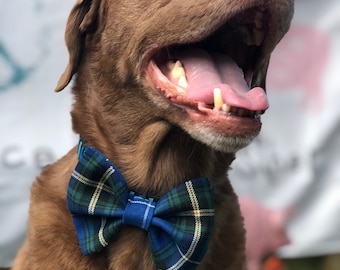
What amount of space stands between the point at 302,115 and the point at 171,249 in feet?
7.39

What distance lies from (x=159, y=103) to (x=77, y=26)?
0.53m

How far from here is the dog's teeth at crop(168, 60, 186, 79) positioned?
7.77 ft

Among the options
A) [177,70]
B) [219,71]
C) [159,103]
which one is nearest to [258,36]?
[219,71]

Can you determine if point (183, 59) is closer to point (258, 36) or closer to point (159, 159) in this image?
point (258, 36)

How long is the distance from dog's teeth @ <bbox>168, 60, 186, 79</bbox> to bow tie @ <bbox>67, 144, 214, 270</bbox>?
410 millimetres

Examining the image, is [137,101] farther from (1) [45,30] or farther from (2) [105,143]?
(1) [45,30]

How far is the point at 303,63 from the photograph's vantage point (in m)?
4.43

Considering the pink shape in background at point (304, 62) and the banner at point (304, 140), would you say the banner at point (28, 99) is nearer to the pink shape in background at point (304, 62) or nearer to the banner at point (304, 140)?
the banner at point (304, 140)

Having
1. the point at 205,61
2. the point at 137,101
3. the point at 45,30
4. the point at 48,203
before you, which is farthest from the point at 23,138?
the point at 205,61

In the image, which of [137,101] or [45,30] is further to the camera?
[45,30]

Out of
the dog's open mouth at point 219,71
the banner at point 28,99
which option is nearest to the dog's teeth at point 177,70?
the dog's open mouth at point 219,71

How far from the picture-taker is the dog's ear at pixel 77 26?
2.61 meters

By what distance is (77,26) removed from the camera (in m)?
2.63

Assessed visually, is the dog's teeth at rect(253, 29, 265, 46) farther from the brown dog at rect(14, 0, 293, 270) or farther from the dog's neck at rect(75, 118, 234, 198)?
the dog's neck at rect(75, 118, 234, 198)
